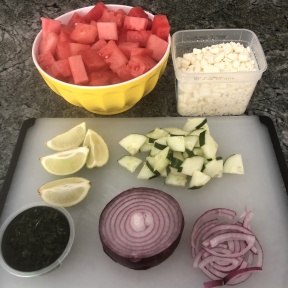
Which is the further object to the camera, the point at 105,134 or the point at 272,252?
the point at 105,134

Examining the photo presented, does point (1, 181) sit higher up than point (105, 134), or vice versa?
point (105, 134)

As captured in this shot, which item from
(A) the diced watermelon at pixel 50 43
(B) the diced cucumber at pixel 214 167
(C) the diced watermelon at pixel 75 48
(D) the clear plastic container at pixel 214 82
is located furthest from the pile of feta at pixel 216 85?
(A) the diced watermelon at pixel 50 43

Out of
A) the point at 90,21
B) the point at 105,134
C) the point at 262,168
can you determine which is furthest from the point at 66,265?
the point at 90,21

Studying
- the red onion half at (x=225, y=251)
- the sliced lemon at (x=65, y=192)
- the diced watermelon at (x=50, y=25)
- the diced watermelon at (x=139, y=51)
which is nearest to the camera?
the red onion half at (x=225, y=251)

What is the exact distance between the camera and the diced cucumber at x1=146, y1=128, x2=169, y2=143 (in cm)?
150

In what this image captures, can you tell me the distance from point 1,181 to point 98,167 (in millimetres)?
424

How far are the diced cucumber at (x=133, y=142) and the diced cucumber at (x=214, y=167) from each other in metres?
0.27

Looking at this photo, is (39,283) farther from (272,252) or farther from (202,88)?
(202,88)

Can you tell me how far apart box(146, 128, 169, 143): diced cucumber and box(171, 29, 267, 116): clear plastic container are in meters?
0.20

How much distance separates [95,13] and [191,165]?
0.79 m

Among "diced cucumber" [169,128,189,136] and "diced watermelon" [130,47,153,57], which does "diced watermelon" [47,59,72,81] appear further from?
"diced cucumber" [169,128,189,136]

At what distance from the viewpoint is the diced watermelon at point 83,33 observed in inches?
60.1

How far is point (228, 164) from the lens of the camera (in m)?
1.44

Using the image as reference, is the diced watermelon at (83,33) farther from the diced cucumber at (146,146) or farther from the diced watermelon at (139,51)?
the diced cucumber at (146,146)
